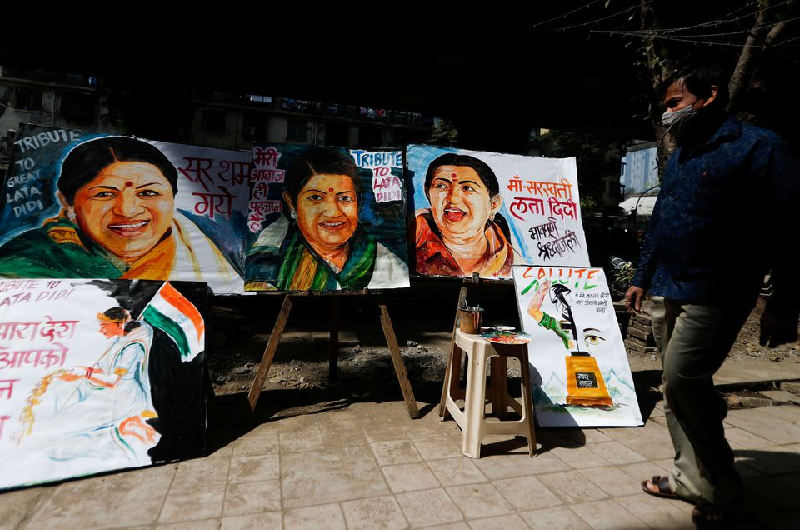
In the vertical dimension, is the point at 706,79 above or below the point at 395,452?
above

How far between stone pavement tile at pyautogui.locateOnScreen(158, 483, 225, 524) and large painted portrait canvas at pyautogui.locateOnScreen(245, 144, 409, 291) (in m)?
1.39

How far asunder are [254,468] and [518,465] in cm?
160

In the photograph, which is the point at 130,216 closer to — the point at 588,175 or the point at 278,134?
the point at 588,175

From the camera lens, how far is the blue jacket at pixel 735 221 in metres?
1.94

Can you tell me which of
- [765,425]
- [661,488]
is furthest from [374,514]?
[765,425]

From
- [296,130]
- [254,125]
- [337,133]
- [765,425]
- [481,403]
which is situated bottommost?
[765,425]

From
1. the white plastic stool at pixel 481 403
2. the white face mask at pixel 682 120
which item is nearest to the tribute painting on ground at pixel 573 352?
the white plastic stool at pixel 481 403

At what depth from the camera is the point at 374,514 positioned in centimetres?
219

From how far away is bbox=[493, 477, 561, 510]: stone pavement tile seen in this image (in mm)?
2328

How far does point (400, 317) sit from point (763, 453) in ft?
18.2

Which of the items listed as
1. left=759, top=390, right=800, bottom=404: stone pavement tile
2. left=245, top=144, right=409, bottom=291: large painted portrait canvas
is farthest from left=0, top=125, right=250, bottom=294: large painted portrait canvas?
left=759, top=390, right=800, bottom=404: stone pavement tile

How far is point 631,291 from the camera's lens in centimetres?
270

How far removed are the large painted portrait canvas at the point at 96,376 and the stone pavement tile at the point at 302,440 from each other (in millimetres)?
527

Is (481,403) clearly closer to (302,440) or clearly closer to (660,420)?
(302,440)
